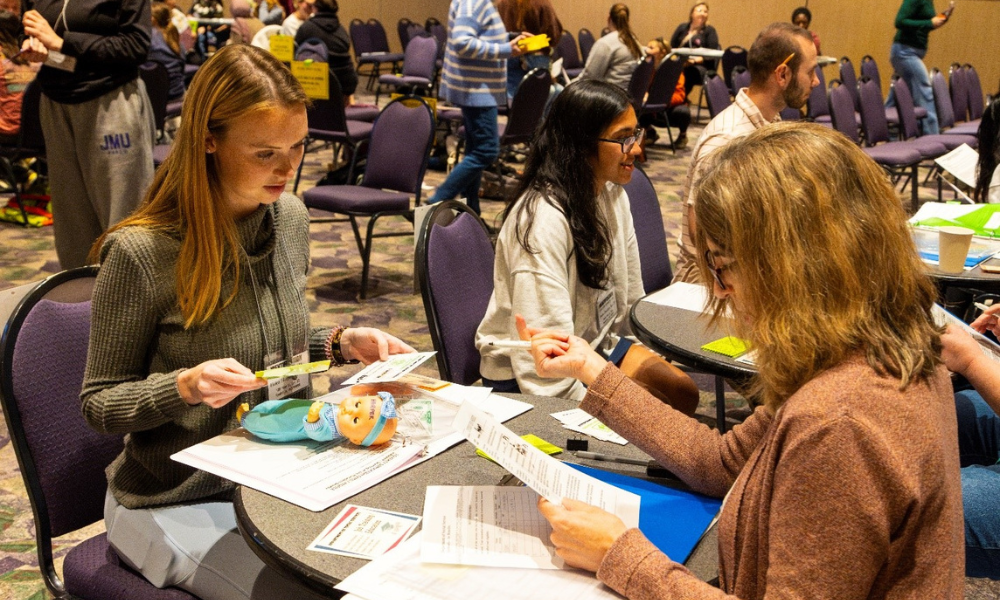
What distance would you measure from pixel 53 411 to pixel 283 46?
487 centimetres

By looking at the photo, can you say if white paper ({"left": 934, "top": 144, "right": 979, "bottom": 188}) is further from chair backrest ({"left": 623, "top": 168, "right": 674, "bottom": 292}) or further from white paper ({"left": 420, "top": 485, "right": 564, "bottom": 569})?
white paper ({"left": 420, "top": 485, "right": 564, "bottom": 569})

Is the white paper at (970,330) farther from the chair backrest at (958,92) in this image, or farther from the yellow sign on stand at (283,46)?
the chair backrest at (958,92)

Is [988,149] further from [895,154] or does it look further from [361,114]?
[361,114]

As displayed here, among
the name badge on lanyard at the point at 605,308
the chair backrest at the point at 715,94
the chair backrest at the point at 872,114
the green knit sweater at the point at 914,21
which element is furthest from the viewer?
the green knit sweater at the point at 914,21

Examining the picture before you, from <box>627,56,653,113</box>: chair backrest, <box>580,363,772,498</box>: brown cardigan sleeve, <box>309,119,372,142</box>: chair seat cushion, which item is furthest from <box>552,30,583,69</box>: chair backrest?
<box>580,363,772,498</box>: brown cardigan sleeve

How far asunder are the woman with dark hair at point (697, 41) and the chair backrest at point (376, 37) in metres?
4.38

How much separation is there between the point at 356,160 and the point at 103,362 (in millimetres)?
4529

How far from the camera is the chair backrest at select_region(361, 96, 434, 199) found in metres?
4.98

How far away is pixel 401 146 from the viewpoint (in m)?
5.04

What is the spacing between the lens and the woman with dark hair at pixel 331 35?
7.02m

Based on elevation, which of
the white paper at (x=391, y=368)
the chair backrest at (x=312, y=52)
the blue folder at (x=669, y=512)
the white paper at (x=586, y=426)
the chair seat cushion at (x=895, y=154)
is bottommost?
the chair seat cushion at (x=895, y=154)

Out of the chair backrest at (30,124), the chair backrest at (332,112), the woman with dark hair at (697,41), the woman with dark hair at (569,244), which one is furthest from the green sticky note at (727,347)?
the woman with dark hair at (697,41)

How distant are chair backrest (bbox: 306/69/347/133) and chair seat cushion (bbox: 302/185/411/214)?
1.27 meters

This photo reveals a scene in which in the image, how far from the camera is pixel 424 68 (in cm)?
1004
